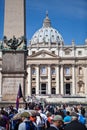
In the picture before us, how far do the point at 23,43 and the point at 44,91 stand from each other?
219 feet

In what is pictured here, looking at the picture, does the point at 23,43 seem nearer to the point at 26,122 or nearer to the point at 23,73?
the point at 23,73

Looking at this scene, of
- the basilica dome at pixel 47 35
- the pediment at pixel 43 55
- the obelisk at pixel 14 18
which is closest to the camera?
the obelisk at pixel 14 18

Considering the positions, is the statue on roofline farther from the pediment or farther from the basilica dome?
the basilica dome

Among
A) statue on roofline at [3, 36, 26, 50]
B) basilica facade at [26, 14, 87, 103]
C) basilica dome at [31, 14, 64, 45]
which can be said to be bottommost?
basilica facade at [26, 14, 87, 103]

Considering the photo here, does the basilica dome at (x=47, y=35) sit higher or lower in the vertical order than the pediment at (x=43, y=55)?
higher

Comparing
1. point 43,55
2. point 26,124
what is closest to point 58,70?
point 43,55

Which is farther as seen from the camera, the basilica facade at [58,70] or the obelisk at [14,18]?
the basilica facade at [58,70]

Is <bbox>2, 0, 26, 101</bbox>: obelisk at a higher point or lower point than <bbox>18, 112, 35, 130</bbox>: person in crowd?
higher

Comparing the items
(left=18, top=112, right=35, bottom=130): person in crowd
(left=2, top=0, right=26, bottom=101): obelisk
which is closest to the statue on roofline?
(left=2, top=0, right=26, bottom=101): obelisk

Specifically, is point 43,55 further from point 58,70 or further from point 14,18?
point 14,18

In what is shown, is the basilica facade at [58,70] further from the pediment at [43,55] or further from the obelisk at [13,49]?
the obelisk at [13,49]

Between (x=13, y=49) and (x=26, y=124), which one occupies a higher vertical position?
(x=13, y=49)

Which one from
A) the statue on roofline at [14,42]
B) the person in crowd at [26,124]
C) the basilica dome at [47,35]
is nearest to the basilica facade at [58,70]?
the basilica dome at [47,35]

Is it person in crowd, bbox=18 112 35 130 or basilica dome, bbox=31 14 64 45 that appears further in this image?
basilica dome, bbox=31 14 64 45
